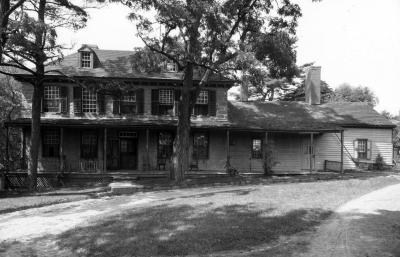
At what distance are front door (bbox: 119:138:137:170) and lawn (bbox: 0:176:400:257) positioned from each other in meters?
11.4

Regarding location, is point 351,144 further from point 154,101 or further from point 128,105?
point 128,105

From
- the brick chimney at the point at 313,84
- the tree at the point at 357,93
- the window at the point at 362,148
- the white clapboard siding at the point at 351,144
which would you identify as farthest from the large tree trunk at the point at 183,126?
the tree at the point at 357,93

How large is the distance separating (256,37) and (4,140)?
1898 cm

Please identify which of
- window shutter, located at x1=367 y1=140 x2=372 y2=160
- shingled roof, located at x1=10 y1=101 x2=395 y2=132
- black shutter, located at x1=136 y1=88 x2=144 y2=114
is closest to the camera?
shingled roof, located at x1=10 y1=101 x2=395 y2=132

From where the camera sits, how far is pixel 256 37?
21.5m

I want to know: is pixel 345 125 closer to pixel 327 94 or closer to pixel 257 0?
pixel 257 0

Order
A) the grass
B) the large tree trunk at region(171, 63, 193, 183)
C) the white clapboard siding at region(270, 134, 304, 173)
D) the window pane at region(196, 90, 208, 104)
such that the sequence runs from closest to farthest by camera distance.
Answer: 1. the grass
2. the large tree trunk at region(171, 63, 193, 183)
3. the window pane at region(196, 90, 208, 104)
4. the white clapboard siding at region(270, 134, 304, 173)

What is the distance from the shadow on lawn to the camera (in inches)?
357

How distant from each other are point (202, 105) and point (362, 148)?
40.3 ft

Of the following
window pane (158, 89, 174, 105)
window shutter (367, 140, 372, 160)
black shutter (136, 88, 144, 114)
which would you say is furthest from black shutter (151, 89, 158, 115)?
window shutter (367, 140, 372, 160)

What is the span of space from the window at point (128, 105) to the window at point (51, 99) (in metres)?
3.95

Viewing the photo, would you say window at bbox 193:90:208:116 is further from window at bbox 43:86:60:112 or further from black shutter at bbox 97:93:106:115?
window at bbox 43:86:60:112

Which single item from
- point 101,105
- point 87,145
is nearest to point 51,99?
point 101,105

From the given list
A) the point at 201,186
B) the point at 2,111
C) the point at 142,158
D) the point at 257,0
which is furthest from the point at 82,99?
the point at 257,0
